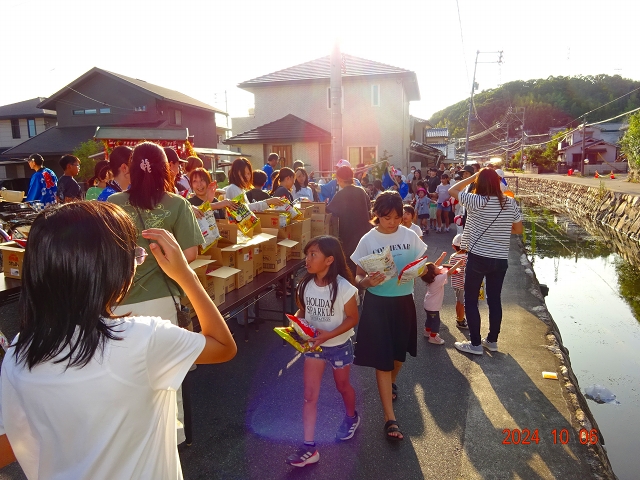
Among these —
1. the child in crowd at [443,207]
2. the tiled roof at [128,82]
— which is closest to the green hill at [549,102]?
the tiled roof at [128,82]

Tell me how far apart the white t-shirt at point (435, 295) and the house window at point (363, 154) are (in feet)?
56.6

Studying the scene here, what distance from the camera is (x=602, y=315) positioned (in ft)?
27.5

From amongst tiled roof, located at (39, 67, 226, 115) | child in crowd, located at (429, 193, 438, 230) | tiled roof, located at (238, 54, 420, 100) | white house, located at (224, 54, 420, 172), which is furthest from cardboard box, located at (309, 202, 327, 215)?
tiled roof, located at (39, 67, 226, 115)

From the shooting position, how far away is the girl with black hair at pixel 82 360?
1145 millimetres

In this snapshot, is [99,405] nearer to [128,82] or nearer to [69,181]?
[69,181]

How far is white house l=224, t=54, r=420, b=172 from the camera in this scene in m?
21.3

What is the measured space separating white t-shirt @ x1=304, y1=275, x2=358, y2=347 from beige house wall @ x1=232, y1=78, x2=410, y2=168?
60.3 ft

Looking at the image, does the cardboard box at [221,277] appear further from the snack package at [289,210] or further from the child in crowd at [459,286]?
the child in crowd at [459,286]

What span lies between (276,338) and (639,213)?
16.2 metres

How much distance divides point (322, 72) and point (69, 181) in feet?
60.4

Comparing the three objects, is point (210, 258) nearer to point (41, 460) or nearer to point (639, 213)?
point (41, 460)

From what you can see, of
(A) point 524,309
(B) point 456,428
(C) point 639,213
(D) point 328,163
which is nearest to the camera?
(B) point 456,428

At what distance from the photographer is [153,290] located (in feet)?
9.16

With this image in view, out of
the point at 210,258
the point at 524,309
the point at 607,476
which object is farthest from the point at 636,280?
the point at 210,258
